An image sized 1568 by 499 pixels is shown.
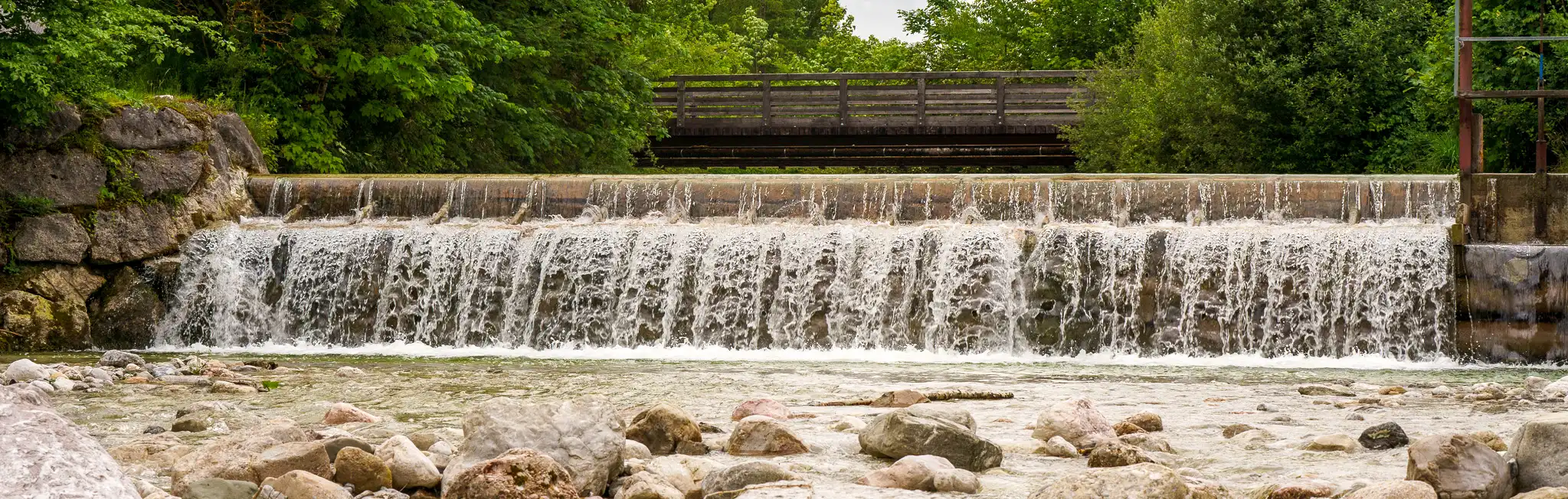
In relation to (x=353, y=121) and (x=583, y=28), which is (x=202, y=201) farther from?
(x=583, y=28)

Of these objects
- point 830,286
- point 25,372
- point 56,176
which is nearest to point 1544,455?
point 25,372

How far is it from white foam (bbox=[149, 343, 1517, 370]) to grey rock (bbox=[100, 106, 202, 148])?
209 centimetres

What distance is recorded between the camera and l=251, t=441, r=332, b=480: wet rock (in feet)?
14.3

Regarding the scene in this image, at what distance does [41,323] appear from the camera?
467 inches

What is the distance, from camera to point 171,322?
12.6 metres

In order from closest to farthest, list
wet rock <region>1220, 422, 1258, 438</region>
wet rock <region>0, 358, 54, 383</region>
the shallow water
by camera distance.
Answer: the shallow water < wet rock <region>1220, 422, 1258, 438</region> < wet rock <region>0, 358, 54, 383</region>

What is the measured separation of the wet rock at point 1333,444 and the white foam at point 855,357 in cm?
501

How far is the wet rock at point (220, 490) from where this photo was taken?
159 inches

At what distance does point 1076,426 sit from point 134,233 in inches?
392

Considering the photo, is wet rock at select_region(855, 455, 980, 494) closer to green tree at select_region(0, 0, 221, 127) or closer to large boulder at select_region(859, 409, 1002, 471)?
large boulder at select_region(859, 409, 1002, 471)

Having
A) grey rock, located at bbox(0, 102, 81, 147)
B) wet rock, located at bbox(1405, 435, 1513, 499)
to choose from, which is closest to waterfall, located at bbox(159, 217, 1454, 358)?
grey rock, located at bbox(0, 102, 81, 147)

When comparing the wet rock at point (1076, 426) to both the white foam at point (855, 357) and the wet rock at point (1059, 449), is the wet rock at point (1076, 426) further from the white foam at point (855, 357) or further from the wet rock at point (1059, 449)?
the white foam at point (855, 357)

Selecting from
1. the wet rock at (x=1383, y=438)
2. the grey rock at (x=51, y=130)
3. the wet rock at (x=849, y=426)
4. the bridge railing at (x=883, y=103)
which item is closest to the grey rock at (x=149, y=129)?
the grey rock at (x=51, y=130)

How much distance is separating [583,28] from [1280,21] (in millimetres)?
9760
